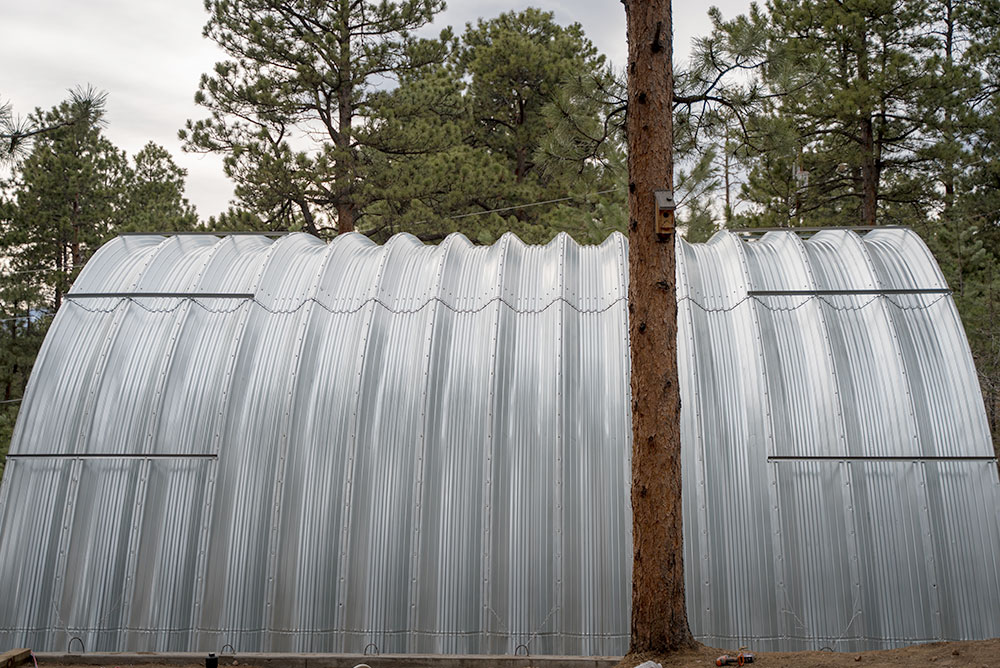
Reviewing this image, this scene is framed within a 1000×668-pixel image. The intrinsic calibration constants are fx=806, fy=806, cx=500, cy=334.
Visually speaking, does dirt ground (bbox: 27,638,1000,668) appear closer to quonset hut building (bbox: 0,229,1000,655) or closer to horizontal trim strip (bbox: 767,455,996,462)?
quonset hut building (bbox: 0,229,1000,655)

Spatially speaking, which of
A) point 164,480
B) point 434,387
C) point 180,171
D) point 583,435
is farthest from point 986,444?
point 180,171

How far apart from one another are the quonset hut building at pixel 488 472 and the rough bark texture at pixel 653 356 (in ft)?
5.53

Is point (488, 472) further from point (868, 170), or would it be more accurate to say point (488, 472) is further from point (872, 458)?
point (868, 170)

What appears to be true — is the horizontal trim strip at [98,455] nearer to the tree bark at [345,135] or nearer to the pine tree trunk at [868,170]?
the tree bark at [345,135]

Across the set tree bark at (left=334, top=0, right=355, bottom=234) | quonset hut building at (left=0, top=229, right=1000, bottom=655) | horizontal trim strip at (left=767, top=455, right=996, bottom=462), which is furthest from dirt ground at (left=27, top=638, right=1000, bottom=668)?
tree bark at (left=334, top=0, right=355, bottom=234)

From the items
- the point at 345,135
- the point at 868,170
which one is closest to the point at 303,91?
the point at 345,135

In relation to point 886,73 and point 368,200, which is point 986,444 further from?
point 368,200

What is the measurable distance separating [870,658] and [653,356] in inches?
140

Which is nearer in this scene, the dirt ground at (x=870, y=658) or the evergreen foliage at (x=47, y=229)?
the dirt ground at (x=870, y=658)

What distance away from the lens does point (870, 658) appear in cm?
773

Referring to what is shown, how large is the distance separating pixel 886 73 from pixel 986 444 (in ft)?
59.4

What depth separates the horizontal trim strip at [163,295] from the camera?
11719 millimetres

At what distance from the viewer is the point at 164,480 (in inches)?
398

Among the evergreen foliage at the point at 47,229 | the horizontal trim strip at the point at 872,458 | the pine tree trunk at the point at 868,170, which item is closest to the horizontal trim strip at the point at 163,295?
the horizontal trim strip at the point at 872,458
